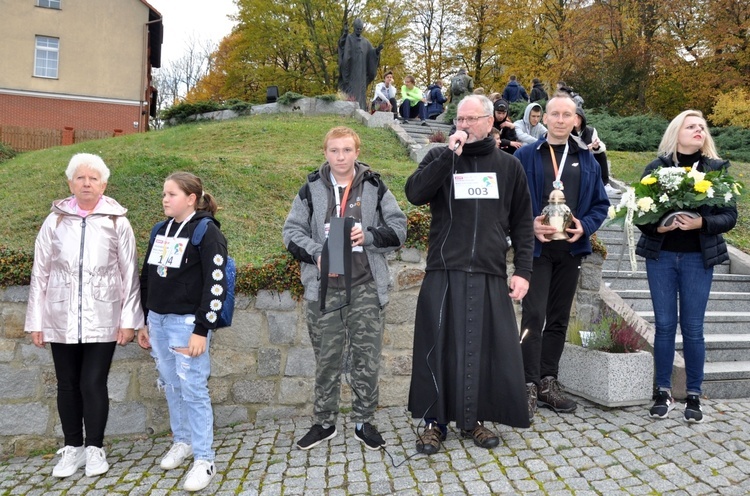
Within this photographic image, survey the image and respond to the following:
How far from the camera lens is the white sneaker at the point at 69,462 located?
3.71 metres

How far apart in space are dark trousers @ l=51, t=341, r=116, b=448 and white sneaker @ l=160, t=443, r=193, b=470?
0.43m

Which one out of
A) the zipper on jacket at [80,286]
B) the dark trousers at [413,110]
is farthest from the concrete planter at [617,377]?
the dark trousers at [413,110]

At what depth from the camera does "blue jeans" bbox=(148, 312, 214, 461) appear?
3568mm

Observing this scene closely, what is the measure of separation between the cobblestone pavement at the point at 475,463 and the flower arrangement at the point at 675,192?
144cm

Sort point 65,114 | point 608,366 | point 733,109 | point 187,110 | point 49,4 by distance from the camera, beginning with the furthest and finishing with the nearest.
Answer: point 65,114 < point 49,4 < point 187,110 < point 733,109 < point 608,366

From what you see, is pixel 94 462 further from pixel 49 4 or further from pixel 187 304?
pixel 49 4

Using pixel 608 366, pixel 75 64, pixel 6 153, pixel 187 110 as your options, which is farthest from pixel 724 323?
pixel 75 64

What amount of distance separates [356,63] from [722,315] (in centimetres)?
1391

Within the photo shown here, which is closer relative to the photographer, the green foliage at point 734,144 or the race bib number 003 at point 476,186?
the race bib number 003 at point 476,186

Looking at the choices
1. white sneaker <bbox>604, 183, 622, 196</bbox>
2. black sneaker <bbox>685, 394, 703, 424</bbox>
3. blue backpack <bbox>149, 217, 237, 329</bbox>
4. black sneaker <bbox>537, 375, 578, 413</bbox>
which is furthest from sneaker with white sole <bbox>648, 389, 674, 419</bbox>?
white sneaker <bbox>604, 183, 622, 196</bbox>

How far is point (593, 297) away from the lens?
17.2 ft

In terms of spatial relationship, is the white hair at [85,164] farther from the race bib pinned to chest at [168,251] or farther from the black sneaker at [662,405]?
the black sneaker at [662,405]

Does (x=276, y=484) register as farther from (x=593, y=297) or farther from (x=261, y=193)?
(x=261, y=193)

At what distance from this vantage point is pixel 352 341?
386 cm
